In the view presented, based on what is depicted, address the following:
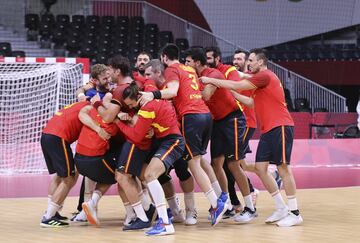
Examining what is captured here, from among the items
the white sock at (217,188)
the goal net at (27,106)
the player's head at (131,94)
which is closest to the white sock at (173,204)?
the white sock at (217,188)

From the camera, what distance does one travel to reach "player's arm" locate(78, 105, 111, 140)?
29.7ft

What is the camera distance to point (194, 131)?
A: 30.6 ft

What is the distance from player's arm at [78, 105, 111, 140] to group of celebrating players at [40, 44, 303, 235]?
1 centimetres

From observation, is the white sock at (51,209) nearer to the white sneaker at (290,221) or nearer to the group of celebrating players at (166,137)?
the group of celebrating players at (166,137)

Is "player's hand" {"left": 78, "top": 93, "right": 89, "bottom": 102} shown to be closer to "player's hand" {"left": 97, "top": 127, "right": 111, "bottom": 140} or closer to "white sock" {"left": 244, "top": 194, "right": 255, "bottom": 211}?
"player's hand" {"left": 97, "top": 127, "right": 111, "bottom": 140}

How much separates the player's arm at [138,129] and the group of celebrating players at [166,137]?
0.01m

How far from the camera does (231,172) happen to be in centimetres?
996

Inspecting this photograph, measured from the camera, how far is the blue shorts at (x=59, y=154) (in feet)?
30.6

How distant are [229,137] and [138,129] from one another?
1648 mm

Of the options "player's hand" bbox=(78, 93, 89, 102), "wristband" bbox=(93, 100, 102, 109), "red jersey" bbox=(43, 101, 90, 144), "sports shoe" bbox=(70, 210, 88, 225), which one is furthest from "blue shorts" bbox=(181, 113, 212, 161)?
"sports shoe" bbox=(70, 210, 88, 225)

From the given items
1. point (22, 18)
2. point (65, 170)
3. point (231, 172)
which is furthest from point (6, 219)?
point (22, 18)

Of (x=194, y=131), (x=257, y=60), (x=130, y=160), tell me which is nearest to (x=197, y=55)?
(x=257, y=60)

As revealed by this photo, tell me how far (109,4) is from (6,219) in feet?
53.6

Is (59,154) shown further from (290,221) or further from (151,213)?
(290,221)
